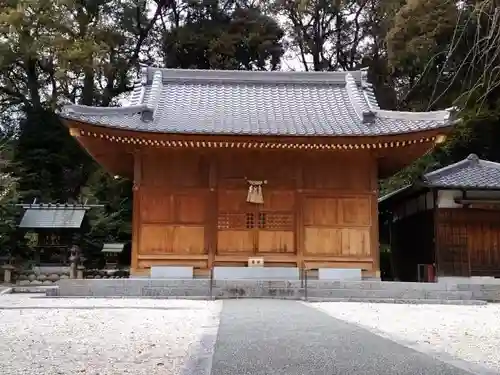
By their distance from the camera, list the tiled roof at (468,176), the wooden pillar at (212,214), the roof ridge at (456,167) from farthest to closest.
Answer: the roof ridge at (456,167), the tiled roof at (468,176), the wooden pillar at (212,214)

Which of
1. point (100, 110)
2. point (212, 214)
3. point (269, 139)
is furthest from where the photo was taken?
point (100, 110)

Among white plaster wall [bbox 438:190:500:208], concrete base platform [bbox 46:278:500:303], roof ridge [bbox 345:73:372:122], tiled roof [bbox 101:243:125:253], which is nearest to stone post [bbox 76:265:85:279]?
tiled roof [bbox 101:243:125:253]

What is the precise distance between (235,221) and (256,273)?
1.49 meters

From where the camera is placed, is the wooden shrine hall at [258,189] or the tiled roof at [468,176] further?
the tiled roof at [468,176]

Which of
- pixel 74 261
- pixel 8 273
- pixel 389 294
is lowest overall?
pixel 389 294

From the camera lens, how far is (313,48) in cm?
3581

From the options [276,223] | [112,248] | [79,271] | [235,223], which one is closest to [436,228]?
[276,223]

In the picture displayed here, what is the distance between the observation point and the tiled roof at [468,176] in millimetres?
16609

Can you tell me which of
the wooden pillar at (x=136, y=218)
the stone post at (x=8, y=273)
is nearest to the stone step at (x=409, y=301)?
the wooden pillar at (x=136, y=218)

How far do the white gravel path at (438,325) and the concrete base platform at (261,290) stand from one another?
97 centimetres

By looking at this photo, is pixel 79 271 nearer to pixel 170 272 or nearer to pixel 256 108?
pixel 170 272

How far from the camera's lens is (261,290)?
508 inches

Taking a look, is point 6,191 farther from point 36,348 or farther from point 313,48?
point 313,48

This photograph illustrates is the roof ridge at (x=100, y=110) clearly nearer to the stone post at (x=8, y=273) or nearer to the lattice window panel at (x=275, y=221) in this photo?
the lattice window panel at (x=275, y=221)
